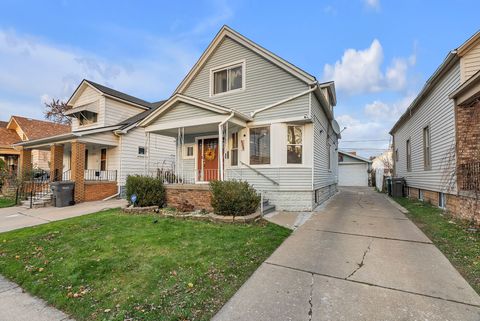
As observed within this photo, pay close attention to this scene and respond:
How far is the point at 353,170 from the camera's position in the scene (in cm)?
2992

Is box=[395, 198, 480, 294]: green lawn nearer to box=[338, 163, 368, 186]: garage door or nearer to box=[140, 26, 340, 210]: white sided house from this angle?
box=[140, 26, 340, 210]: white sided house

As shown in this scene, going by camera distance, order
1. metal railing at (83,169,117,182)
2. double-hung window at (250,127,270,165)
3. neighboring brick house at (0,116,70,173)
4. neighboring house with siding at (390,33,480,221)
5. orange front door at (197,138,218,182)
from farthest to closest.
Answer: neighboring brick house at (0,116,70,173), metal railing at (83,169,117,182), orange front door at (197,138,218,182), double-hung window at (250,127,270,165), neighboring house with siding at (390,33,480,221)

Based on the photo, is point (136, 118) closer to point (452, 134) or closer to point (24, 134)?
point (24, 134)

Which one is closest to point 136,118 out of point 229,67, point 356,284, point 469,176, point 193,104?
point 229,67

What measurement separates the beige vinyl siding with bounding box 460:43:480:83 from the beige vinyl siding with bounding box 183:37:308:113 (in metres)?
4.63

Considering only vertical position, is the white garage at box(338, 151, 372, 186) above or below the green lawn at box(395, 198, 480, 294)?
above

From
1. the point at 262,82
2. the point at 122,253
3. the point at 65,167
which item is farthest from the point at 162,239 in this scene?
the point at 65,167

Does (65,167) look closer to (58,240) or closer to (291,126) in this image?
(58,240)

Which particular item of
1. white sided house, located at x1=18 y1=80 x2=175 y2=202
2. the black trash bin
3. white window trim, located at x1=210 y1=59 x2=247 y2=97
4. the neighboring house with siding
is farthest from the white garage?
white window trim, located at x1=210 y1=59 x2=247 y2=97

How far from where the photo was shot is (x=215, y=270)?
411cm

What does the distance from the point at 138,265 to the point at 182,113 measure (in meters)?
6.95

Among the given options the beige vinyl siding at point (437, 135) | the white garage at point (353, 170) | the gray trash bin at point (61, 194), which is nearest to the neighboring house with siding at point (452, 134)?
the beige vinyl siding at point (437, 135)

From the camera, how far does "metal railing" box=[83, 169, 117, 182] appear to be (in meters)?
15.2

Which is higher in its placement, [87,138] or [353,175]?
[87,138]
